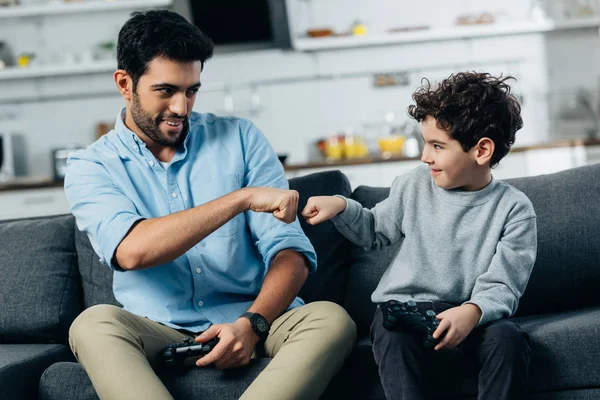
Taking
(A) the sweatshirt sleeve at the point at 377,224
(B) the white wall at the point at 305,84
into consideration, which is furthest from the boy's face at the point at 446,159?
(B) the white wall at the point at 305,84

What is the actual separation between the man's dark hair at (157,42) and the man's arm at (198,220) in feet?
1.40

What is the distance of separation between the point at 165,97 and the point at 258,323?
62cm

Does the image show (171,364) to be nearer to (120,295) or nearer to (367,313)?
(120,295)

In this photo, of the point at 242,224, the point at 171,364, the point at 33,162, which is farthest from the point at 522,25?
the point at 171,364

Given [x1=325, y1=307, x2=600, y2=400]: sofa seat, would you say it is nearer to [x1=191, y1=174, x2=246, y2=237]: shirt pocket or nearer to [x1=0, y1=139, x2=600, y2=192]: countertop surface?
[x1=191, y1=174, x2=246, y2=237]: shirt pocket

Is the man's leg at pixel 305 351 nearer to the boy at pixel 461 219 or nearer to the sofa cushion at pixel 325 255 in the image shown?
the boy at pixel 461 219

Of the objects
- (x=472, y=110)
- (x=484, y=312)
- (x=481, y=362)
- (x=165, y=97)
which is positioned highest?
(x=165, y=97)

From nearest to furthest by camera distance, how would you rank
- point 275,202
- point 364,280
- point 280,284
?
point 275,202, point 280,284, point 364,280

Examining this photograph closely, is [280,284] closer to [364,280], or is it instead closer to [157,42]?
[364,280]

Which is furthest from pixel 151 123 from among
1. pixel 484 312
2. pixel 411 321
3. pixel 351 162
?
pixel 351 162

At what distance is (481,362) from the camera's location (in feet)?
5.70

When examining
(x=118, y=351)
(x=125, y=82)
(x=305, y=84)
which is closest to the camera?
(x=118, y=351)

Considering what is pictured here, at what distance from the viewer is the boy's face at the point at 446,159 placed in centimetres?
187

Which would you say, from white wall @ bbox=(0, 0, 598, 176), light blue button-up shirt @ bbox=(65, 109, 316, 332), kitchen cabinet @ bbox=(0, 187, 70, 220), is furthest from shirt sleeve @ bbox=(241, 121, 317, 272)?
white wall @ bbox=(0, 0, 598, 176)
